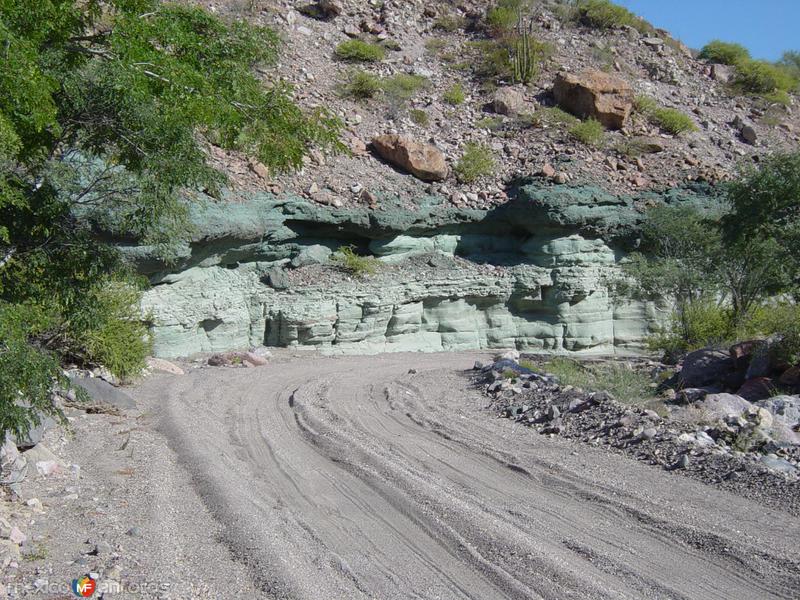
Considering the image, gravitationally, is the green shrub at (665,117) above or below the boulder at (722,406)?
above

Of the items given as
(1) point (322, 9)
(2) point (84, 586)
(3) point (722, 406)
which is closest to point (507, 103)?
(1) point (322, 9)

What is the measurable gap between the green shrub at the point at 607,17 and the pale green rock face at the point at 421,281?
47.6 ft

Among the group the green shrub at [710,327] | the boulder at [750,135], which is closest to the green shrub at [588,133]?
the boulder at [750,135]

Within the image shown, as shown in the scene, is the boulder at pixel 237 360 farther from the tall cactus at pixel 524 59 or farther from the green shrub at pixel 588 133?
the tall cactus at pixel 524 59

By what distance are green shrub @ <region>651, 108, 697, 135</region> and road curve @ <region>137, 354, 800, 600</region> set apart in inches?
853

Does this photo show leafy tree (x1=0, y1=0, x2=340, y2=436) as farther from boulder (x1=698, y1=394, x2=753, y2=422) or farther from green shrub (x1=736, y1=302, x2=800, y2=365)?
green shrub (x1=736, y1=302, x2=800, y2=365)

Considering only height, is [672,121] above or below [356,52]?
below

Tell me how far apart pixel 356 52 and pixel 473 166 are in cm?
829

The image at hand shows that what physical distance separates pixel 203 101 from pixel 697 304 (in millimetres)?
15392

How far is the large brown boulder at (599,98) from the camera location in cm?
2706

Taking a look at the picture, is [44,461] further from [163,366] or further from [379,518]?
[163,366]

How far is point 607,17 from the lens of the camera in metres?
34.6

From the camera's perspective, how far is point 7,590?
14.6ft

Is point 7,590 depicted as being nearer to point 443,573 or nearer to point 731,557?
point 443,573
